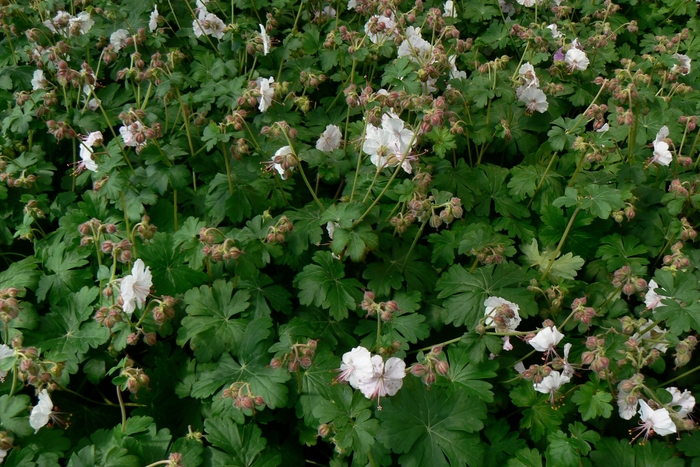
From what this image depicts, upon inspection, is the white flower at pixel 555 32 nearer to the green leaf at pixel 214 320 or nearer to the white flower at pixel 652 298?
the white flower at pixel 652 298

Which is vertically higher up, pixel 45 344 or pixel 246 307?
pixel 246 307

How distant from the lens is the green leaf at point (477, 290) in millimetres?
2398

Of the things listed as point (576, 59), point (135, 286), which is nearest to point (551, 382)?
point (135, 286)

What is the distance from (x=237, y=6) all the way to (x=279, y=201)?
66.2 inches

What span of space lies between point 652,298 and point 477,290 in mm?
735

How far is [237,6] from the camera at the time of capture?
379 centimetres

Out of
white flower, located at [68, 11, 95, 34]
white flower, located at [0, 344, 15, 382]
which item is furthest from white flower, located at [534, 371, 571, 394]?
white flower, located at [68, 11, 95, 34]

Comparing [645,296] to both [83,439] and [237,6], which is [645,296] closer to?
[83,439]

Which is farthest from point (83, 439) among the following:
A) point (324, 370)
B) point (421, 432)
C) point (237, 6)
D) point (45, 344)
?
point (237, 6)

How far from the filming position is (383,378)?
2012 mm

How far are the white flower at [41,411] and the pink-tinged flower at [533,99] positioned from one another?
9.07ft

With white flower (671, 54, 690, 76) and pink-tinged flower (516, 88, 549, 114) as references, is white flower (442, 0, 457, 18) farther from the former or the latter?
white flower (671, 54, 690, 76)

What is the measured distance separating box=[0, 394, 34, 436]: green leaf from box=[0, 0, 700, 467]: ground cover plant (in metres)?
0.01

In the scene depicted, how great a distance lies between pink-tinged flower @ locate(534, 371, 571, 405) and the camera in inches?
86.8
